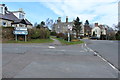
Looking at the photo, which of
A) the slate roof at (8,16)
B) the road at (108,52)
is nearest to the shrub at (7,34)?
the slate roof at (8,16)

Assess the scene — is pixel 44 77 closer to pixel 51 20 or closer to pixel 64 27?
pixel 51 20

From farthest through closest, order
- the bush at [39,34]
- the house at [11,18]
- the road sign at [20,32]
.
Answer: the house at [11,18], the bush at [39,34], the road sign at [20,32]

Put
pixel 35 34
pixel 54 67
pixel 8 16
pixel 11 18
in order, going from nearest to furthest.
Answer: pixel 54 67 → pixel 35 34 → pixel 8 16 → pixel 11 18

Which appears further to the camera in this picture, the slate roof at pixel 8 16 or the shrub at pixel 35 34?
the slate roof at pixel 8 16

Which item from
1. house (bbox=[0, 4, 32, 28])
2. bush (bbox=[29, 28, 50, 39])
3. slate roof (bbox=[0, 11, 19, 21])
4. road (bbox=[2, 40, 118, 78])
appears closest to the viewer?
road (bbox=[2, 40, 118, 78])

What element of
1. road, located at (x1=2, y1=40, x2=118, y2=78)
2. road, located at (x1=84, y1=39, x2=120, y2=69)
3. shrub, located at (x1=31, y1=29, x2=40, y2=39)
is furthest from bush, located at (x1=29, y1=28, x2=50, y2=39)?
road, located at (x1=2, y1=40, x2=118, y2=78)

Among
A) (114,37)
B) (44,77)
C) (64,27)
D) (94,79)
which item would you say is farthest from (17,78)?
(64,27)

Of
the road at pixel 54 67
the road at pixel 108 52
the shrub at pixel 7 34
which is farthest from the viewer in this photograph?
the shrub at pixel 7 34

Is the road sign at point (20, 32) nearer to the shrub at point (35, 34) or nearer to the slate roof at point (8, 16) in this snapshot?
the shrub at point (35, 34)

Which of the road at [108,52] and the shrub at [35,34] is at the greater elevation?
the shrub at [35,34]

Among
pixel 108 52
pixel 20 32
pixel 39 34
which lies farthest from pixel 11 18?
pixel 108 52

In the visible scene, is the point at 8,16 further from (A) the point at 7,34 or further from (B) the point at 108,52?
(B) the point at 108,52

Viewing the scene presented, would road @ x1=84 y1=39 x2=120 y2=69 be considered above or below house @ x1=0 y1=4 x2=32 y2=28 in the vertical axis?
below

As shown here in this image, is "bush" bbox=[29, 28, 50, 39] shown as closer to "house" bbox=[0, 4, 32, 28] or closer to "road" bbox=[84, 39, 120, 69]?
"house" bbox=[0, 4, 32, 28]
